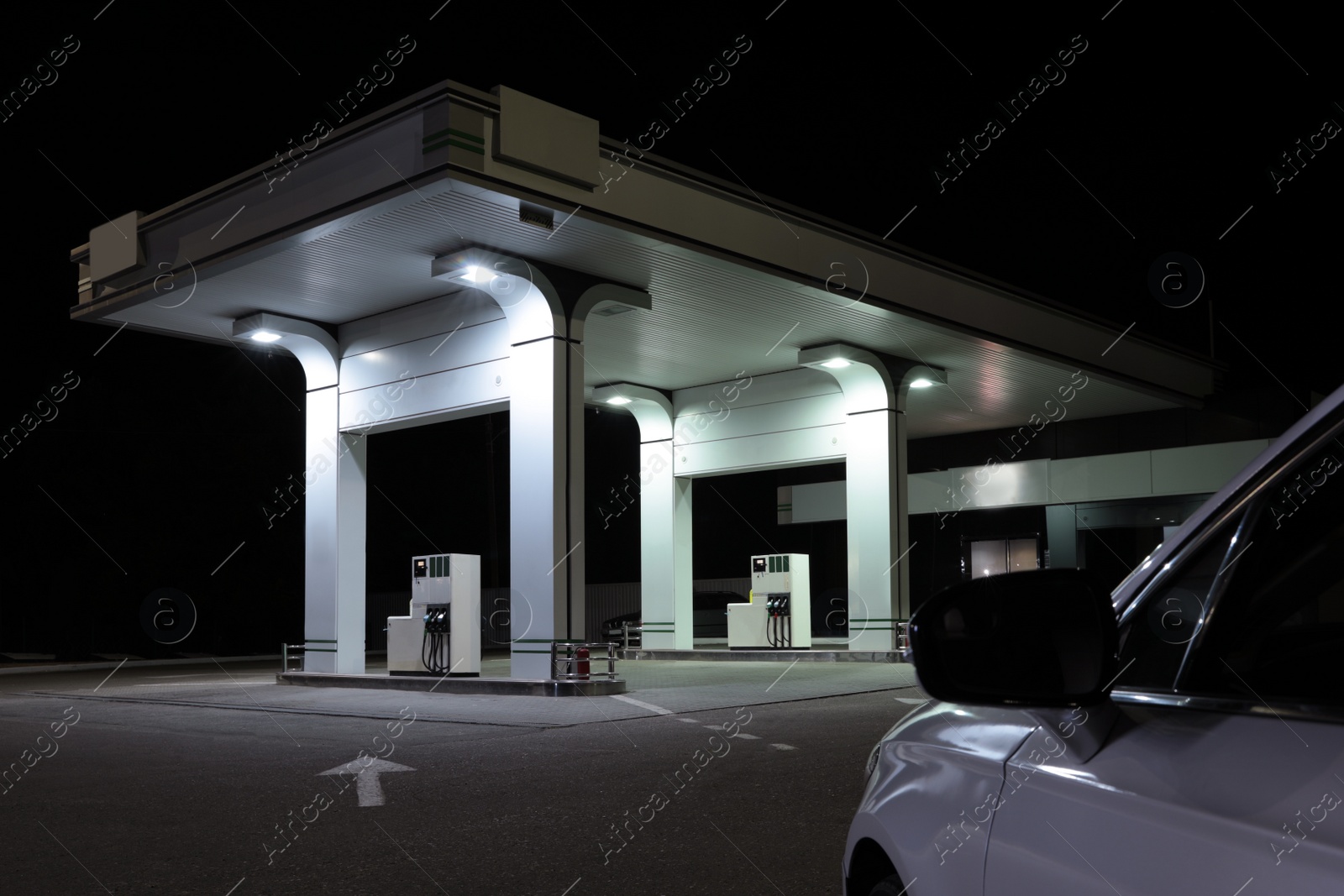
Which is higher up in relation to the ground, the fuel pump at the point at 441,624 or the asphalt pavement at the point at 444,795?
the fuel pump at the point at 441,624

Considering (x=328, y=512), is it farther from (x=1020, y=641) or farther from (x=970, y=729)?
(x=1020, y=641)

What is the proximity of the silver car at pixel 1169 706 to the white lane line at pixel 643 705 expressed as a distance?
10.5m

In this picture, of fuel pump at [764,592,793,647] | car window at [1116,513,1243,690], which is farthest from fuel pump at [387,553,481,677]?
car window at [1116,513,1243,690]

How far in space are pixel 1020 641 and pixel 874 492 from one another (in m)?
20.3

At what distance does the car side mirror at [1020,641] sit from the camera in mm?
1521

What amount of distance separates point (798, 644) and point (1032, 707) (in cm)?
2290

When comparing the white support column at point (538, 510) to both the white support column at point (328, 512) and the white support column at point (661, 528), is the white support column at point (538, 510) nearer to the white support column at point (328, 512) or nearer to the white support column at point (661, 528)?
the white support column at point (328, 512)

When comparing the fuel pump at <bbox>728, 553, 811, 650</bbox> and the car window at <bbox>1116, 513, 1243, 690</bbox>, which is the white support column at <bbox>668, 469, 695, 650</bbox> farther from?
the car window at <bbox>1116, 513, 1243, 690</bbox>

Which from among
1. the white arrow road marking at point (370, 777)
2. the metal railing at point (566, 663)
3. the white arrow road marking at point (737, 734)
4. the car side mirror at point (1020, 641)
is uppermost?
the car side mirror at point (1020, 641)

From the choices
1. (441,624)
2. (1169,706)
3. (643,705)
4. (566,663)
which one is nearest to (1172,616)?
(1169,706)

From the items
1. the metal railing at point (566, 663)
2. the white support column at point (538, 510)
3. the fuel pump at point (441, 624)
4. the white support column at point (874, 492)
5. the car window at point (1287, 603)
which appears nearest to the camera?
the car window at point (1287, 603)

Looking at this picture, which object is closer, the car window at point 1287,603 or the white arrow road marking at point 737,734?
the car window at point 1287,603

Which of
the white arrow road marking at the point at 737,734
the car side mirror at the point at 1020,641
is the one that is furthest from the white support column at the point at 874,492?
the car side mirror at the point at 1020,641

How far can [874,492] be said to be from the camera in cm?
2162
